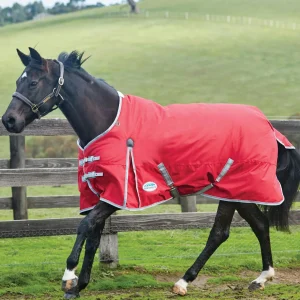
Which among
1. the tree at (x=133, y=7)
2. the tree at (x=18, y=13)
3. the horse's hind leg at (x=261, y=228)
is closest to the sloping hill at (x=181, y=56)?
the tree at (x=133, y=7)

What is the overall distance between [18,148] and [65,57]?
3745 mm

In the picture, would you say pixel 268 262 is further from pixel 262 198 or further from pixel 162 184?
pixel 162 184

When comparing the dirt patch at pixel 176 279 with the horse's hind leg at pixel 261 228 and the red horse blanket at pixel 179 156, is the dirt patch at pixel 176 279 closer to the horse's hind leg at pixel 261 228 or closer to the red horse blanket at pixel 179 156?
the horse's hind leg at pixel 261 228

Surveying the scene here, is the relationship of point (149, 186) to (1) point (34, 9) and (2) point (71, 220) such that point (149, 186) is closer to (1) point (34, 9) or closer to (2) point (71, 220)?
(2) point (71, 220)

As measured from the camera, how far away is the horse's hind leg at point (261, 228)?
641 cm

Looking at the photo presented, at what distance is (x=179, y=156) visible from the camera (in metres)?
6.02

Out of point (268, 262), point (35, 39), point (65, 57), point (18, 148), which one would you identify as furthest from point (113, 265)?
point (35, 39)

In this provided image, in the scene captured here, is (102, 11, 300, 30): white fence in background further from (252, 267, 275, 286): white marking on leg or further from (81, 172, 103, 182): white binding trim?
(81, 172, 103, 182): white binding trim

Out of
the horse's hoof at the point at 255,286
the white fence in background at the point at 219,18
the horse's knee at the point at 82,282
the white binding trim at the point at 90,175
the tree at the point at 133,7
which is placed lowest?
the white fence in background at the point at 219,18

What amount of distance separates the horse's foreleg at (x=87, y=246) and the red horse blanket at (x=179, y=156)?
16 cm

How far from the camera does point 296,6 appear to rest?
7606cm

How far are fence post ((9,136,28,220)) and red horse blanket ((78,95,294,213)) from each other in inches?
141

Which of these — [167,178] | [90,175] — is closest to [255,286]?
[167,178]

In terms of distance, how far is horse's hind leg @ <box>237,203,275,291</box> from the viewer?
21.0ft
